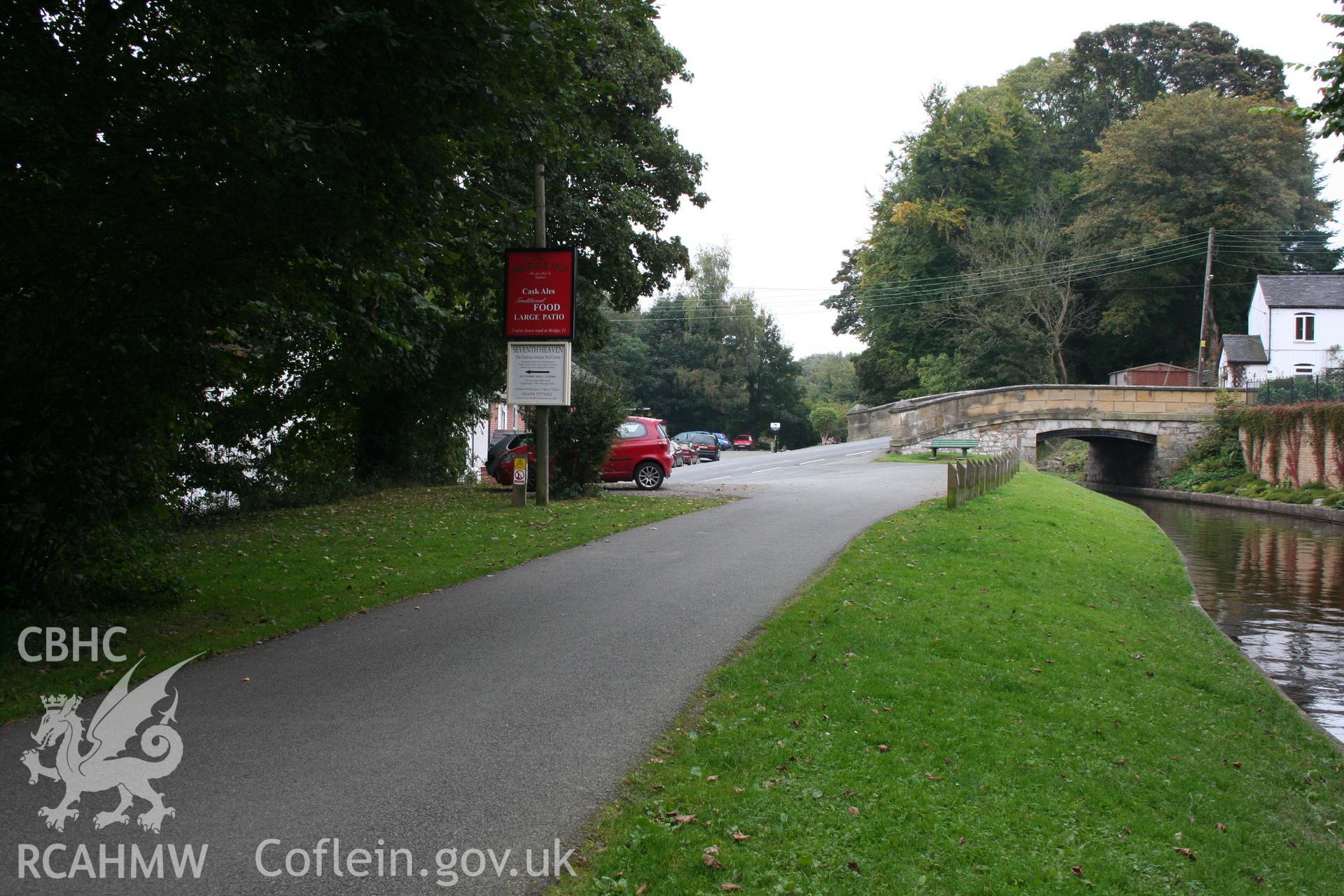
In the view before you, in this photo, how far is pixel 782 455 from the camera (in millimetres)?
43656

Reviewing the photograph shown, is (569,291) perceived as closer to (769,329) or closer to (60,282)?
(60,282)

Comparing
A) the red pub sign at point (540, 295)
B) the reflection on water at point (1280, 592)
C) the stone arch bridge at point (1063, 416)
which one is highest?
the red pub sign at point (540, 295)

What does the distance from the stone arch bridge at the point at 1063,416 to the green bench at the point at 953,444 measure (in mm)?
2532

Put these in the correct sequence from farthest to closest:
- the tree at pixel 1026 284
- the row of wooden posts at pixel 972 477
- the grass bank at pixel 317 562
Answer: the tree at pixel 1026 284
the row of wooden posts at pixel 972 477
the grass bank at pixel 317 562

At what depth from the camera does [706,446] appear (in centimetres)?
5428

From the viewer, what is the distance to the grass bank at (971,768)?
4426 millimetres

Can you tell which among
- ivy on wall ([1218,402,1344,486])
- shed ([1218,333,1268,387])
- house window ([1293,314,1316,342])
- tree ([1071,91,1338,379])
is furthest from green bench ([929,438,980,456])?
house window ([1293,314,1316,342])

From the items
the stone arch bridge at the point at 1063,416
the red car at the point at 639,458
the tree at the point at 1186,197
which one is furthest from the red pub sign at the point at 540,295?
the tree at the point at 1186,197

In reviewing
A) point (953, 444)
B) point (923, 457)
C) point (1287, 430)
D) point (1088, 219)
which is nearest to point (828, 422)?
point (1088, 219)

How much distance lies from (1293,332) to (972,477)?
44.0 meters

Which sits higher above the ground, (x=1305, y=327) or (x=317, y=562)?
(x=1305, y=327)

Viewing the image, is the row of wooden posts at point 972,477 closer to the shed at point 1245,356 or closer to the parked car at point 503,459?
the parked car at point 503,459

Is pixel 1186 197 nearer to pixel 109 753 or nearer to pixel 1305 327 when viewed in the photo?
pixel 1305 327

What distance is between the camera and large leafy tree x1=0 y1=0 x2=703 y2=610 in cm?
677
